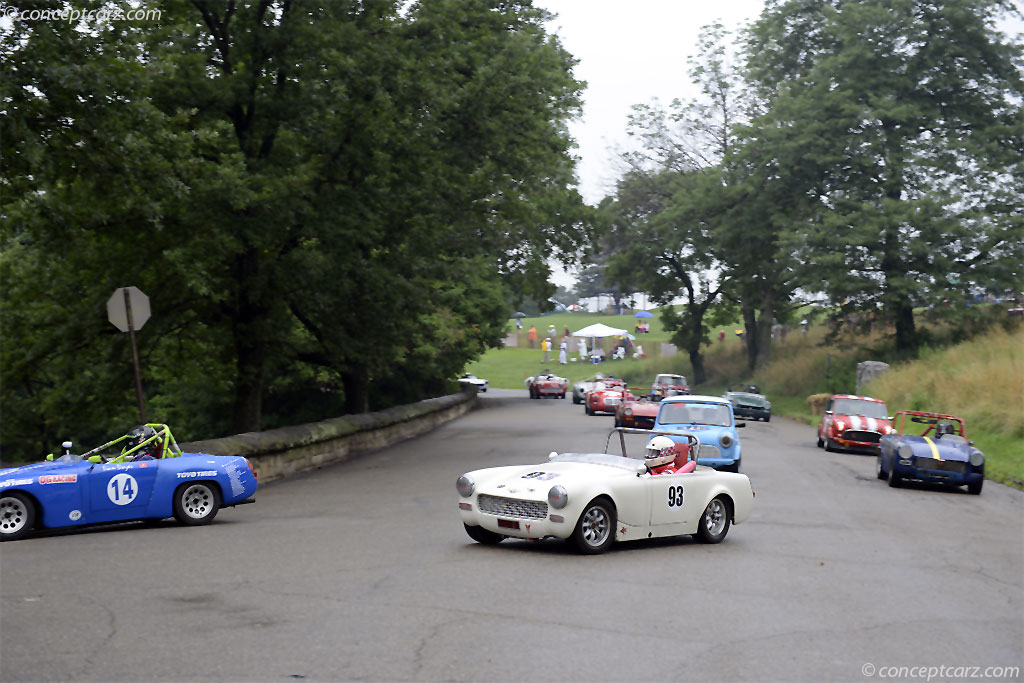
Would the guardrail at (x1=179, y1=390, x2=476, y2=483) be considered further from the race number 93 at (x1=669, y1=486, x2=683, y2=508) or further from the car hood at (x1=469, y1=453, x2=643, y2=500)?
the race number 93 at (x1=669, y1=486, x2=683, y2=508)

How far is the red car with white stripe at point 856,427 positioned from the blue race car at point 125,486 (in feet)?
59.7

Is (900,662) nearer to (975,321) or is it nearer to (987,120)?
(975,321)

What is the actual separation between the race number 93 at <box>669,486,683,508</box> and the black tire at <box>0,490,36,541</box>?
6.95 meters

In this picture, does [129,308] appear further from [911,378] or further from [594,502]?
[911,378]

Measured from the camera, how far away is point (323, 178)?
964 inches

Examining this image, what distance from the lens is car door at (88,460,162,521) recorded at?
13.5 meters

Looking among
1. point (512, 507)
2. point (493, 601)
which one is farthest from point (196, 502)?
point (493, 601)

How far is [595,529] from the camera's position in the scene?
11.7 m

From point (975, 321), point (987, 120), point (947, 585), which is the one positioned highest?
point (987, 120)

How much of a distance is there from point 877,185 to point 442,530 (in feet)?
133

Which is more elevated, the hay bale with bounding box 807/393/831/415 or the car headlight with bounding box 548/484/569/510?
the car headlight with bounding box 548/484/569/510

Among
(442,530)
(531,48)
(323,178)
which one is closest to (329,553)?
(442,530)

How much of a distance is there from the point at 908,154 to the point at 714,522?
39726mm

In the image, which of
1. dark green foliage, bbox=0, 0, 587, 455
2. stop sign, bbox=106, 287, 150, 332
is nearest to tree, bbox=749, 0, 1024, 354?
dark green foliage, bbox=0, 0, 587, 455
